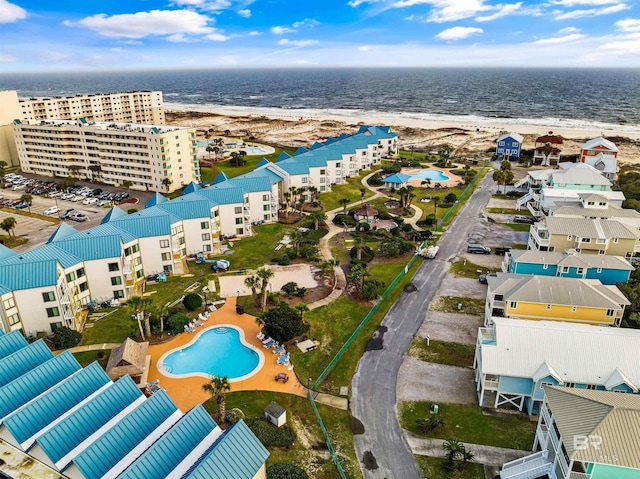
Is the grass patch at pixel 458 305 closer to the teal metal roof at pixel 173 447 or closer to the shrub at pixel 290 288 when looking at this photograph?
the shrub at pixel 290 288

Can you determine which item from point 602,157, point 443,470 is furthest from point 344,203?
point 602,157

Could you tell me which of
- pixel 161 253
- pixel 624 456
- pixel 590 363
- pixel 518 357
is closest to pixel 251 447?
pixel 624 456

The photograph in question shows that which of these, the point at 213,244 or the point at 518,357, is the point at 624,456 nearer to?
the point at 518,357

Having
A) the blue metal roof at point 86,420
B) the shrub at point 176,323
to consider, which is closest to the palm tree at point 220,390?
the blue metal roof at point 86,420

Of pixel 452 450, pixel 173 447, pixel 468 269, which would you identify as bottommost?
pixel 452 450

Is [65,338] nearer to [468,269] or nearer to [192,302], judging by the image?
[192,302]

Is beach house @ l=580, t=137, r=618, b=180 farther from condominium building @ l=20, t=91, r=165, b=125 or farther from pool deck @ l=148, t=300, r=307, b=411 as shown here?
condominium building @ l=20, t=91, r=165, b=125

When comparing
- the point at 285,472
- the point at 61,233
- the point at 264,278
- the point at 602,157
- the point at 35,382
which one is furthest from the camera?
the point at 602,157
